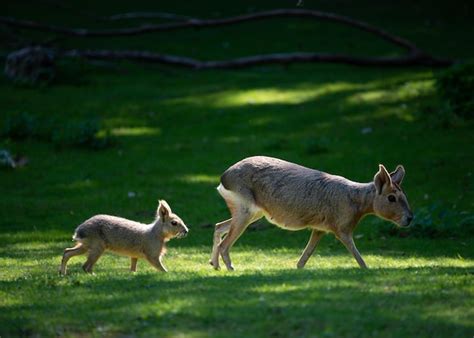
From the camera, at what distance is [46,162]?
64.4 feet

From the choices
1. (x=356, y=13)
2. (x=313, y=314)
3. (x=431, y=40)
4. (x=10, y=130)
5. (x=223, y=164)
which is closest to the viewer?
(x=313, y=314)

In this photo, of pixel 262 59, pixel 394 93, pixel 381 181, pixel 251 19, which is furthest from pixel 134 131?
pixel 381 181

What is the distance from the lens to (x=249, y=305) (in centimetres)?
821

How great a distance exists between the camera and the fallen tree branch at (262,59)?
79.4 feet

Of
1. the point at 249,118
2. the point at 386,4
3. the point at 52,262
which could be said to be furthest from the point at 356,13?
the point at 52,262

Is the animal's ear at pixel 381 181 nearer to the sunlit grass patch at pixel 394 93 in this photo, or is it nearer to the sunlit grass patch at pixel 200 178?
the sunlit grass patch at pixel 200 178

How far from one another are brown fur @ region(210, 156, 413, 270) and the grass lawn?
643mm

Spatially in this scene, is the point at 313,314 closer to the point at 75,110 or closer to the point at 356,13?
the point at 75,110

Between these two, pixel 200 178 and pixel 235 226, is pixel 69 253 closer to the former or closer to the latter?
pixel 235 226

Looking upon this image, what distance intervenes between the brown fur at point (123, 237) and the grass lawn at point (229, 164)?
0.42 metres

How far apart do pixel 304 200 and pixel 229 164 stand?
7.52 meters

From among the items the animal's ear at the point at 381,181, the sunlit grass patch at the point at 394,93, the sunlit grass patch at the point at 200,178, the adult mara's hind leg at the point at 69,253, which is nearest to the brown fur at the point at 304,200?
the animal's ear at the point at 381,181

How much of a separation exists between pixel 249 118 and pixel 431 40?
7.91 m

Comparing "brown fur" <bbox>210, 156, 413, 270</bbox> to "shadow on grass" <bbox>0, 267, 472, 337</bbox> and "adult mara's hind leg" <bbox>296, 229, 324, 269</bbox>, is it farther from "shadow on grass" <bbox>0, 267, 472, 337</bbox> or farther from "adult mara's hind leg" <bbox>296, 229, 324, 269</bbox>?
"shadow on grass" <bbox>0, 267, 472, 337</bbox>
